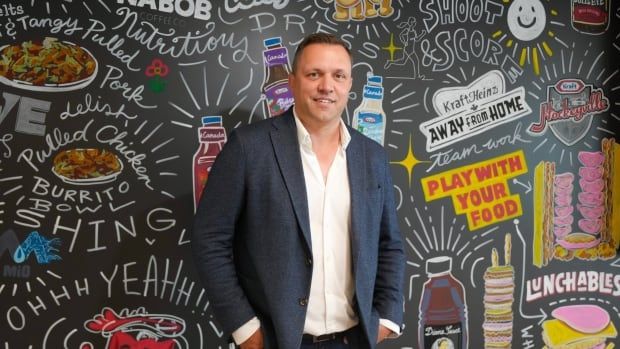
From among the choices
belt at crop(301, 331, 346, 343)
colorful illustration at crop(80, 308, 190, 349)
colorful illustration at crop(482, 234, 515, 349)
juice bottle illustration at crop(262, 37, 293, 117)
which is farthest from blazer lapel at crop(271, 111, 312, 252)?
colorful illustration at crop(482, 234, 515, 349)

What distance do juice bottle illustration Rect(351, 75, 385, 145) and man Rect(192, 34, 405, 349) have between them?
0.44 metres

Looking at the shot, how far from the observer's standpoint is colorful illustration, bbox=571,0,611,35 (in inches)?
84.4

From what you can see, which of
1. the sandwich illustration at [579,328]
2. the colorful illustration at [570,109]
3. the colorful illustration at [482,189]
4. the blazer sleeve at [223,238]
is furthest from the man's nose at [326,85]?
the sandwich illustration at [579,328]

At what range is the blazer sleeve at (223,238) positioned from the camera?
140cm

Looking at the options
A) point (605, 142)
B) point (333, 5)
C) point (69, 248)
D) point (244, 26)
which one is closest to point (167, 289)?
point (69, 248)

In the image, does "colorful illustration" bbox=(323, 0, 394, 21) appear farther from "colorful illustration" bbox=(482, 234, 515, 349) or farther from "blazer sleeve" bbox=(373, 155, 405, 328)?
"colorful illustration" bbox=(482, 234, 515, 349)

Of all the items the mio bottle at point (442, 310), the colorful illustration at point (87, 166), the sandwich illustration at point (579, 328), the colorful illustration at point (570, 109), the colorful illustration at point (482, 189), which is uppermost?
the colorful illustration at point (570, 109)

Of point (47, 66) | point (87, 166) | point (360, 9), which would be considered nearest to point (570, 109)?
point (360, 9)

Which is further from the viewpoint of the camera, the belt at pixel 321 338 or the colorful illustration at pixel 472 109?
the colorful illustration at pixel 472 109

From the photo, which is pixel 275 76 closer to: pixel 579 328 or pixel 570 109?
pixel 570 109

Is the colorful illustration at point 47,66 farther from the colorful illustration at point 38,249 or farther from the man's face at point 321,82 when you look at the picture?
the man's face at point 321,82

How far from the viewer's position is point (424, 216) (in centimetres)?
205

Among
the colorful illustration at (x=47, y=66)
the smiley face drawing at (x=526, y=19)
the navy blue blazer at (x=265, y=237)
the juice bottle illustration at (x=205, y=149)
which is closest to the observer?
the navy blue blazer at (x=265, y=237)

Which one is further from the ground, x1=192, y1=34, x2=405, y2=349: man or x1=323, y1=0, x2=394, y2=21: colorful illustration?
x1=323, y1=0, x2=394, y2=21: colorful illustration
